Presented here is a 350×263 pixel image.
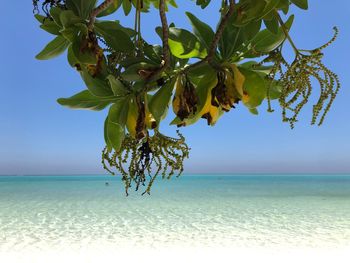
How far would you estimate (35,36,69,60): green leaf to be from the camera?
24.8 inches

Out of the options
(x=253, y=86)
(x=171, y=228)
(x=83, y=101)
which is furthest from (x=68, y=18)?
(x=171, y=228)

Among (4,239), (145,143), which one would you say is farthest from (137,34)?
(4,239)

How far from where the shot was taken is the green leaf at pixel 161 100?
20.8 inches

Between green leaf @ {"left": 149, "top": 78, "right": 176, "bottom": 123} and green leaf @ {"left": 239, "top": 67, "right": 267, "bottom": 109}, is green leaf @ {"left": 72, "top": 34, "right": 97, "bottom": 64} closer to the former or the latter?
green leaf @ {"left": 149, "top": 78, "right": 176, "bottom": 123}

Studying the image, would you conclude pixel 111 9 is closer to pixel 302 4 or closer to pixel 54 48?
pixel 54 48

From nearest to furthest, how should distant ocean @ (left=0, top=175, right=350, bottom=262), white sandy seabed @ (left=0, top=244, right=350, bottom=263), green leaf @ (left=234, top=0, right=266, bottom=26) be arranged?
1. green leaf @ (left=234, top=0, right=266, bottom=26)
2. white sandy seabed @ (left=0, top=244, right=350, bottom=263)
3. distant ocean @ (left=0, top=175, right=350, bottom=262)

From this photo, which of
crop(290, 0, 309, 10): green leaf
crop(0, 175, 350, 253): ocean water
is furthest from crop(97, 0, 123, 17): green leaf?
crop(0, 175, 350, 253): ocean water

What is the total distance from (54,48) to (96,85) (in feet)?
0.44

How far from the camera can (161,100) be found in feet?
1.74

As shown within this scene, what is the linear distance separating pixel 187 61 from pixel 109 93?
13 cm

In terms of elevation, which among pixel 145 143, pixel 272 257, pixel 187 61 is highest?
pixel 187 61

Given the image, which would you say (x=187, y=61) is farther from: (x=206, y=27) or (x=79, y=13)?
(x=79, y=13)

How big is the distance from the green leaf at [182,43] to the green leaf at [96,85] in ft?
0.36

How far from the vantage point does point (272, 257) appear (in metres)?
6.46
